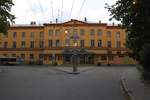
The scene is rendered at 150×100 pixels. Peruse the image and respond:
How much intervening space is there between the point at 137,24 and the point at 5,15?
2446 cm

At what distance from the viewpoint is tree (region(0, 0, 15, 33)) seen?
141 ft

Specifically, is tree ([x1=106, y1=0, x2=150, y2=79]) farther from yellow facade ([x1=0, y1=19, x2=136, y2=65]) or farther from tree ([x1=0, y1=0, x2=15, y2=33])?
yellow facade ([x1=0, y1=19, x2=136, y2=65])

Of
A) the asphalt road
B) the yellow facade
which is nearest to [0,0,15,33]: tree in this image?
the asphalt road

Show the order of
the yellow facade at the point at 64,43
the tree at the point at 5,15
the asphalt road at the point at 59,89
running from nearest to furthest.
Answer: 1. the asphalt road at the point at 59,89
2. the tree at the point at 5,15
3. the yellow facade at the point at 64,43

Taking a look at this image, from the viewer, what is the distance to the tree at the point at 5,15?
43.0m

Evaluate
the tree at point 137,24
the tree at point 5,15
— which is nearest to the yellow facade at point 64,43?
the tree at point 5,15

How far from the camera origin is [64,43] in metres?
104

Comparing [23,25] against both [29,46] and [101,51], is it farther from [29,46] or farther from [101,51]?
[101,51]

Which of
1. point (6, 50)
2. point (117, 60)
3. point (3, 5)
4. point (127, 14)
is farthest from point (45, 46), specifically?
point (127, 14)

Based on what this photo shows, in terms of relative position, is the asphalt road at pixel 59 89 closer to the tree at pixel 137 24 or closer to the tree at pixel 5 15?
the tree at pixel 137 24

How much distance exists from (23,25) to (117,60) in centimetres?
3303

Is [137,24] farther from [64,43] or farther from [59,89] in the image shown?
[64,43]

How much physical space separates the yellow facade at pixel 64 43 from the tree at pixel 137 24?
7409 centimetres

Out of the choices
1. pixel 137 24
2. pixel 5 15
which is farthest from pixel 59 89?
pixel 5 15
